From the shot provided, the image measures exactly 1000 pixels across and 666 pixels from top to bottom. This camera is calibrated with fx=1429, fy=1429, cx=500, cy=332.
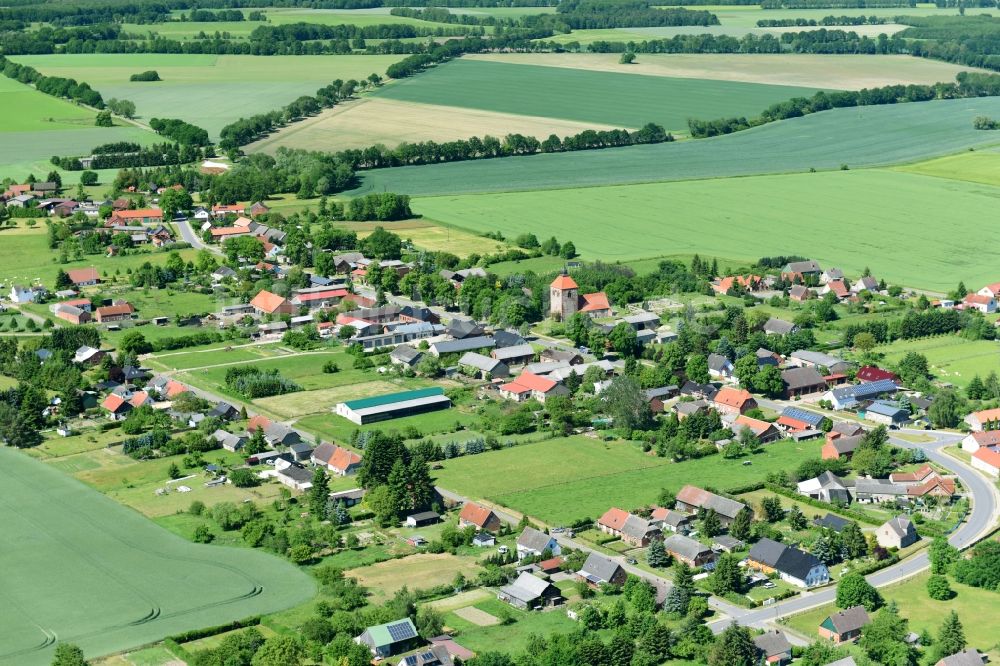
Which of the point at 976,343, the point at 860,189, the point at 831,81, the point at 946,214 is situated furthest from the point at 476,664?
the point at 831,81

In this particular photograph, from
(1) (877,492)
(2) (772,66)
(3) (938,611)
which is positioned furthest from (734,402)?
(2) (772,66)

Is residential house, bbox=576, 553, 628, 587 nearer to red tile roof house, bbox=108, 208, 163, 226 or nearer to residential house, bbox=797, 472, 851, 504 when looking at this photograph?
residential house, bbox=797, 472, 851, 504

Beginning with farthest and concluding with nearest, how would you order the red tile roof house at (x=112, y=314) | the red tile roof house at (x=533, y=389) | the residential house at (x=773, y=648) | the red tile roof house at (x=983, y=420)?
the red tile roof house at (x=112, y=314)
the red tile roof house at (x=533, y=389)
the red tile roof house at (x=983, y=420)
the residential house at (x=773, y=648)

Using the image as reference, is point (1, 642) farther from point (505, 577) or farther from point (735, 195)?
point (735, 195)

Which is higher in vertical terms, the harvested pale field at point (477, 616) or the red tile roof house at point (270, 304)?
the red tile roof house at point (270, 304)

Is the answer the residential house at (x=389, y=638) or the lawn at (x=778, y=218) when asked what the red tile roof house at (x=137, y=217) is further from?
the residential house at (x=389, y=638)

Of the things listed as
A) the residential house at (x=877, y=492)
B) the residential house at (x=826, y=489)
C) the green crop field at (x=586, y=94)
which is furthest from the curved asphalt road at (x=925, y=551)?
the green crop field at (x=586, y=94)
